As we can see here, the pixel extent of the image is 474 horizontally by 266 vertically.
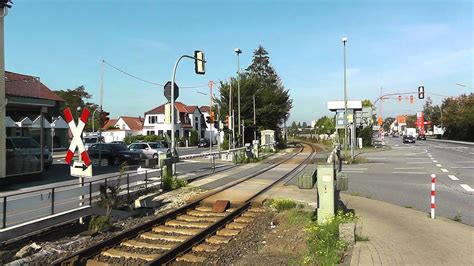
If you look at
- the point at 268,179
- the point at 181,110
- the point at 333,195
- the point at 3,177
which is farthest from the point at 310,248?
the point at 181,110

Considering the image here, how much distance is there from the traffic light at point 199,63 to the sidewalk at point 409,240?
11060mm

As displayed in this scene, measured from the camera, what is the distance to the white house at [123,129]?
88094 millimetres

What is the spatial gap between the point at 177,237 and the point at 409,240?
177 inches

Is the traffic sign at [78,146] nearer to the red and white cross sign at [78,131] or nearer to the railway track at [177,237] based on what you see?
the red and white cross sign at [78,131]

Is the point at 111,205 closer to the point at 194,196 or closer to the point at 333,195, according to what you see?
the point at 194,196

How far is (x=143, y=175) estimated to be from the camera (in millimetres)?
14305

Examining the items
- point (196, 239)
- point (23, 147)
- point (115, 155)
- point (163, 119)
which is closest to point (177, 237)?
point (196, 239)

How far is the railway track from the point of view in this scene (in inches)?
297

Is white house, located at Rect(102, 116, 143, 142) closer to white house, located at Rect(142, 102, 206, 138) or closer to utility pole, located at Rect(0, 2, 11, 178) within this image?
white house, located at Rect(142, 102, 206, 138)

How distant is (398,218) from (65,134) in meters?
54.5

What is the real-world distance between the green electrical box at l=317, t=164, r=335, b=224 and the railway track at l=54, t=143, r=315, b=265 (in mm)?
1902

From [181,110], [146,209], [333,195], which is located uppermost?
[181,110]

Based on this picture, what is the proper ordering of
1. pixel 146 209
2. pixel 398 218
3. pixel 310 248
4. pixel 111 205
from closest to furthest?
pixel 310 248, pixel 398 218, pixel 111 205, pixel 146 209

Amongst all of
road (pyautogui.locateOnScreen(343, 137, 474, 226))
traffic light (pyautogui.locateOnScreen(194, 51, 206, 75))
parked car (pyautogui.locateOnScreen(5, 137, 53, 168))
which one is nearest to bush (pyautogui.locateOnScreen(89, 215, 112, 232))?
road (pyautogui.locateOnScreen(343, 137, 474, 226))
